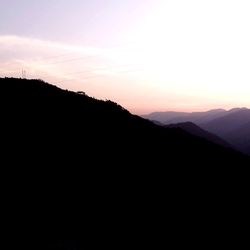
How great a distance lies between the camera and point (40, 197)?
73.2 feet

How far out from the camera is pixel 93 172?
26750 millimetres

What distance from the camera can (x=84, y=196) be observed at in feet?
79.1

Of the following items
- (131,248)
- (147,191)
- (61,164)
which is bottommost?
(131,248)

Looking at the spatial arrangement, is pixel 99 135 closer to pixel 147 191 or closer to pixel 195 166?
pixel 147 191

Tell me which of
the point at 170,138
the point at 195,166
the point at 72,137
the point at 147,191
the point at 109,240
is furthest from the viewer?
the point at 170,138

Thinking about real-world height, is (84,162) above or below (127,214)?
above

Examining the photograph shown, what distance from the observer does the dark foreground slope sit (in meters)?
21.8

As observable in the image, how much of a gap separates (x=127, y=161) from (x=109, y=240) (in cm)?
953

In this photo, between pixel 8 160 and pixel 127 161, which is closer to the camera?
pixel 8 160

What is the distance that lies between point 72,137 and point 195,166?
11.6 meters

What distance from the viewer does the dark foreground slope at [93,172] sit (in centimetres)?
2184

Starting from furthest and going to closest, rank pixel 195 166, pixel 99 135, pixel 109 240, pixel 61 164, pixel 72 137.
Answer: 1. pixel 195 166
2. pixel 99 135
3. pixel 72 137
4. pixel 61 164
5. pixel 109 240

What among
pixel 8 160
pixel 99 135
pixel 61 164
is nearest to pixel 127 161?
pixel 99 135

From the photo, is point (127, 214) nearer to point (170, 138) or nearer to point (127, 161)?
point (127, 161)
